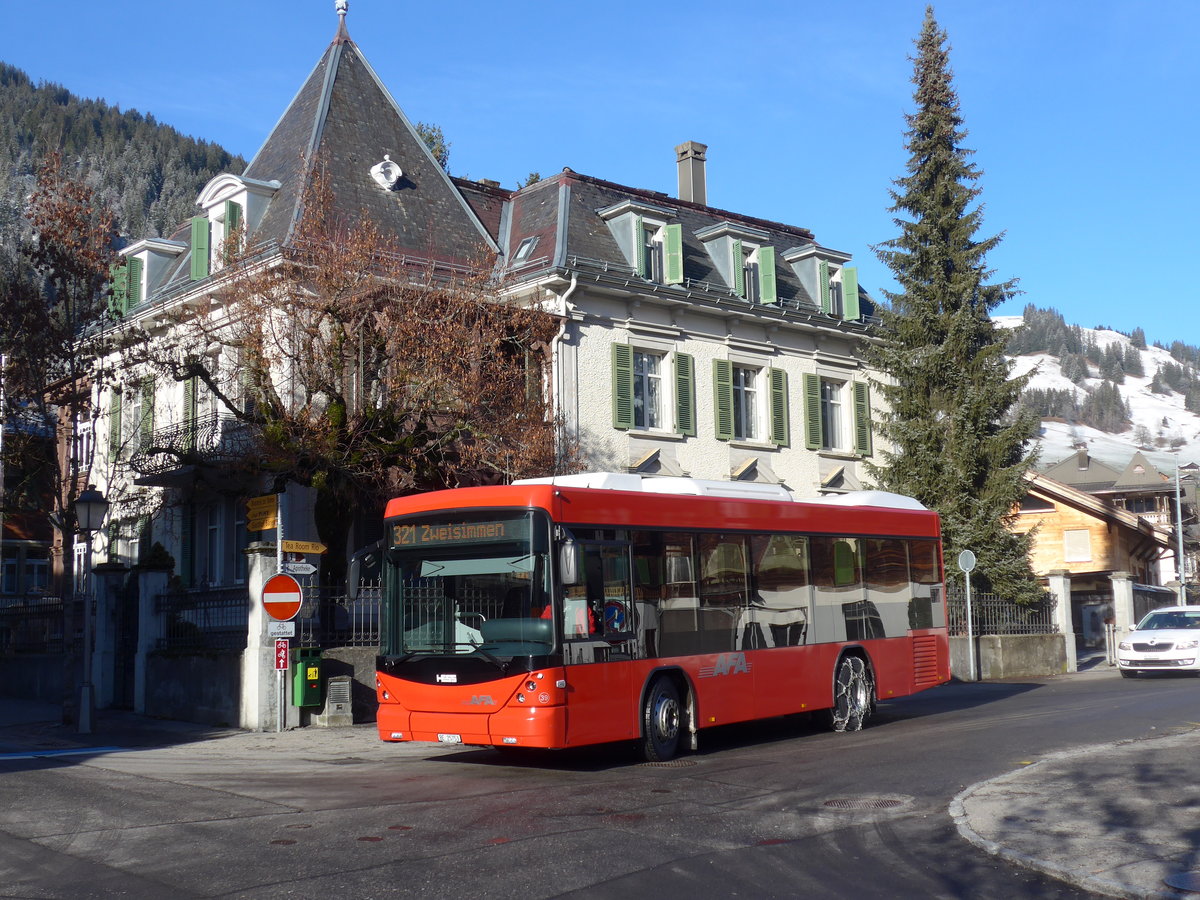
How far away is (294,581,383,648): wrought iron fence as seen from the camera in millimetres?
19312

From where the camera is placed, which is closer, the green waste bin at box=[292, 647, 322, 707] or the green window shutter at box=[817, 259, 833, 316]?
the green waste bin at box=[292, 647, 322, 707]

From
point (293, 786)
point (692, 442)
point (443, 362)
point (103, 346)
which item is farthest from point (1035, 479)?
point (293, 786)

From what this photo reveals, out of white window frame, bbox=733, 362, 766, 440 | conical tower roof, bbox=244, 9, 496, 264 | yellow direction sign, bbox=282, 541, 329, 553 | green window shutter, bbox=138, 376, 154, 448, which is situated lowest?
yellow direction sign, bbox=282, 541, 329, 553

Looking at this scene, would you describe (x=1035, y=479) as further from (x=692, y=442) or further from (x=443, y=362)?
(x=443, y=362)

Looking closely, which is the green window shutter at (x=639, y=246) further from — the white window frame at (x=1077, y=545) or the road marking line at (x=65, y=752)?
the white window frame at (x=1077, y=545)

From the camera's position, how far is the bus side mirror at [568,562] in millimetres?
12258

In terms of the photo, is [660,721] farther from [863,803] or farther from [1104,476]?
[1104,476]

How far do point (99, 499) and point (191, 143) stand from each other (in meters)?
144

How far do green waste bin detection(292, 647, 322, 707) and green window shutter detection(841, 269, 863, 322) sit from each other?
21.5 m

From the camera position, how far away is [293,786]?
39.6ft

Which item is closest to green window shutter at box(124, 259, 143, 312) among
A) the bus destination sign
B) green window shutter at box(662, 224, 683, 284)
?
green window shutter at box(662, 224, 683, 284)

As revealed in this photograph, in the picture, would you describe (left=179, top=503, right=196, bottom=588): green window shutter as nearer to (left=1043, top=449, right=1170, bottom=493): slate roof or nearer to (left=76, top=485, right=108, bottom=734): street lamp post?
(left=76, top=485, right=108, bottom=734): street lamp post

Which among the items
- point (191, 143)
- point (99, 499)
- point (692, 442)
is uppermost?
point (191, 143)

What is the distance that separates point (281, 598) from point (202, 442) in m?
10.4
